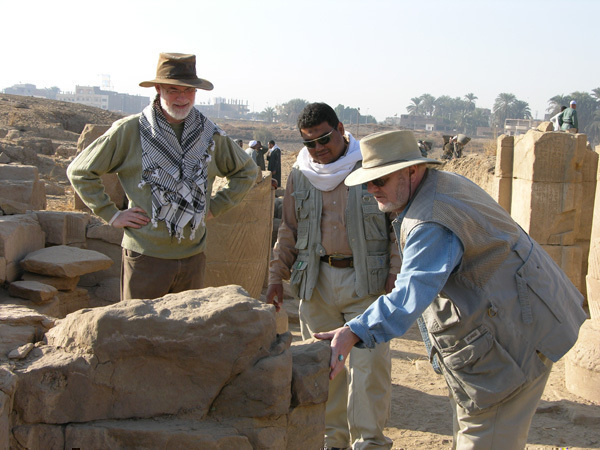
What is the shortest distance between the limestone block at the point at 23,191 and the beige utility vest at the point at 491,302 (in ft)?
15.0

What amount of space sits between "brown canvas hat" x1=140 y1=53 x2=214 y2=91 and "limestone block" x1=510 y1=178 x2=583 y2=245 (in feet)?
17.9

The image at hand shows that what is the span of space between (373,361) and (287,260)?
2.55ft

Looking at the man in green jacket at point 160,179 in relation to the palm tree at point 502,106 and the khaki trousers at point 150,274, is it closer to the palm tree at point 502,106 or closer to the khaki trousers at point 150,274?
the khaki trousers at point 150,274

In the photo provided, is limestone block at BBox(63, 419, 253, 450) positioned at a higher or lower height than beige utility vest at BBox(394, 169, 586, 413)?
lower

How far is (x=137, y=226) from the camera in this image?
3541 mm

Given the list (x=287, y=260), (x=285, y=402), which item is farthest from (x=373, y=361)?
(x=285, y=402)

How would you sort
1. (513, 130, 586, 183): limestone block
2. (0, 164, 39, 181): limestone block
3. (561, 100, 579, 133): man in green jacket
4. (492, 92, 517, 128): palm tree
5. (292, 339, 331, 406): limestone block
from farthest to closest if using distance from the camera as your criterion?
(492, 92, 517, 128): palm tree
(561, 100, 579, 133): man in green jacket
(513, 130, 586, 183): limestone block
(0, 164, 39, 181): limestone block
(292, 339, 331, 406): limestone block

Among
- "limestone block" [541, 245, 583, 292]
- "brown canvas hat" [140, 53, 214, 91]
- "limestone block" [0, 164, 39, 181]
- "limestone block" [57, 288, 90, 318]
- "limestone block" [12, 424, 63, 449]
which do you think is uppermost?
"brown canvas hat" [140, 53, 214, 91]

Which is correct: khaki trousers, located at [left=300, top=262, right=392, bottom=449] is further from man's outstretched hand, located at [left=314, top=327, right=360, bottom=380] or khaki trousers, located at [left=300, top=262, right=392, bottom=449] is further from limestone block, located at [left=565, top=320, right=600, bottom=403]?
limestone block, located at [left=565, top=320, right=600, bottom=403]

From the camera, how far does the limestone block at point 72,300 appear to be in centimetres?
536

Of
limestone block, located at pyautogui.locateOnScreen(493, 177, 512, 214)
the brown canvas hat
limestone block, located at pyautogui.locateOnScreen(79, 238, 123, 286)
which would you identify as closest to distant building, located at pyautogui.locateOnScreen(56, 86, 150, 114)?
limestone block, located at pyautogui.locateOnScreen(493, 177, 512, 214)

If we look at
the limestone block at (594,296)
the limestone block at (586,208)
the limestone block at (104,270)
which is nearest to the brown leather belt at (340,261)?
the limestone block at (594,296)

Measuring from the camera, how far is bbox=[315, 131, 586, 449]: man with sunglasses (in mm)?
2412

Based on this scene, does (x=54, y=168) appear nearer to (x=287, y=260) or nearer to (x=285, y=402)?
(x=287, y=260)
